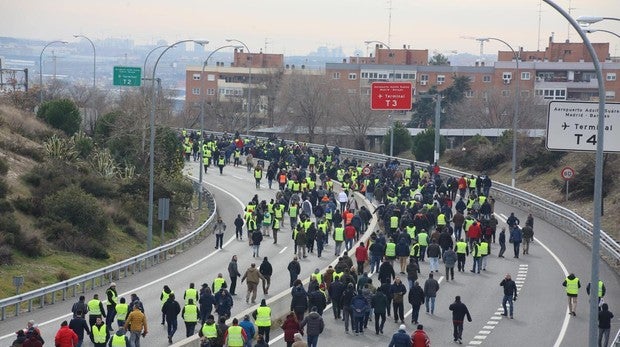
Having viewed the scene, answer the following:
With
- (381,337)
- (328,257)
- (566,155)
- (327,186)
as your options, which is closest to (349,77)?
(566,155)

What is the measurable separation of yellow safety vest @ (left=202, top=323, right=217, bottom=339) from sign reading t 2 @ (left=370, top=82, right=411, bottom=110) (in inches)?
2080

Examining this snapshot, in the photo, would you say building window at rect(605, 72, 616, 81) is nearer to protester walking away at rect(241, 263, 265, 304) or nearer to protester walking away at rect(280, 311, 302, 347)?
protester walking away at rect(241, 263, 265, 304)

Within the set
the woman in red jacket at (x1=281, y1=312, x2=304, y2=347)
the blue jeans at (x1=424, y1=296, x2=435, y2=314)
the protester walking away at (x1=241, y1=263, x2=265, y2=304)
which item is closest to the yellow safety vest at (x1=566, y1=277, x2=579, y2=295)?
the blue jeans at (x1=424, y1=296, x2=435, y2=314)

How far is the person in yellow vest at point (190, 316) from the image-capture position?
82.6ft

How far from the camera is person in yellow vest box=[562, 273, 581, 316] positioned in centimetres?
2927

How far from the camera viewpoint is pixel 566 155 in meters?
63.4

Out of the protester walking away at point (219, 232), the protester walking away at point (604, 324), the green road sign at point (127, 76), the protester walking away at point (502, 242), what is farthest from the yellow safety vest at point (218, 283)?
the green road sign at point (127, 76)

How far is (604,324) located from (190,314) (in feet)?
28.0

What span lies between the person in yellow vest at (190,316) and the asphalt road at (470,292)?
70cm

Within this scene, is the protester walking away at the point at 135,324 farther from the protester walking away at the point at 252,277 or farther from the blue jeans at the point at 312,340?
the protester walking away at the point at 252,277

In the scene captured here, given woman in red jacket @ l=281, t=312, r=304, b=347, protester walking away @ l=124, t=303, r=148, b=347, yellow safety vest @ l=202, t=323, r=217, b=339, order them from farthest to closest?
woman in red jacket @ l=281, t=312, r=304, b=347 < protester walking away @ l=124, t=303, r=148, b=347 < yellow safety vest @ l=202, t=323, r=217, b=339

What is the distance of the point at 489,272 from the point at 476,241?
1.94 metres

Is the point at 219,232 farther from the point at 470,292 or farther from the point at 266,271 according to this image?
the point at 470,292

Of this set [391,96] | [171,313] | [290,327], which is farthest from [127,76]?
[391,96]
